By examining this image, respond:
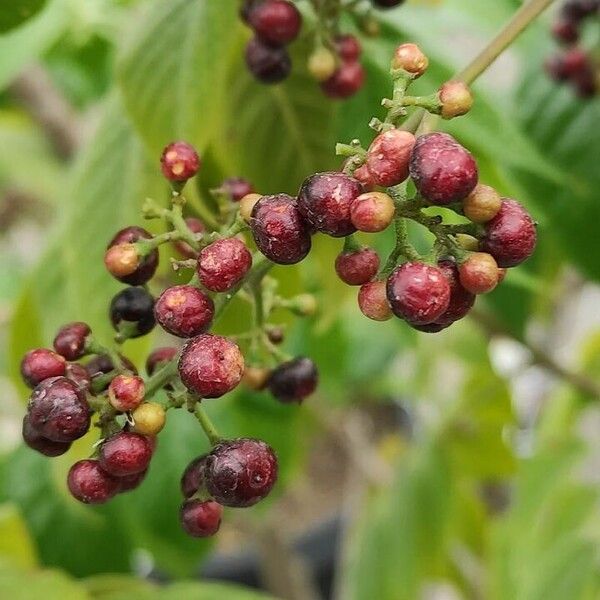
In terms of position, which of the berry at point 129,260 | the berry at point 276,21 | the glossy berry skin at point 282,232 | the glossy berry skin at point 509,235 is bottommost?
the berry at point 129,260

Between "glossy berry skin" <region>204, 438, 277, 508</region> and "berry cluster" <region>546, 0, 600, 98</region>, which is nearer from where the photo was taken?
"glossy berry skin" <region>204, 438, 277, 508</region>

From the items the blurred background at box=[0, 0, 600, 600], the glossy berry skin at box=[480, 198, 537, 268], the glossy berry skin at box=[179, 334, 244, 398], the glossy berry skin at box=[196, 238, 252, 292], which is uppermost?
the glossy berry skin at box=[480, 198, 537, 268]

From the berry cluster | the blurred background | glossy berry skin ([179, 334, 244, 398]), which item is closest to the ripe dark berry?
glossy berry skin ([179, 334, 244, 398])

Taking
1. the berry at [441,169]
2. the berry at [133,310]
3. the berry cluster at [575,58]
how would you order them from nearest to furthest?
1. the berry at [441,169]
2. the berry at [133,310]
3. the berry cluster at [575,58]

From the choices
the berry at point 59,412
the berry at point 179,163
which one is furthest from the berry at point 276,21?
the berry at point 59,412

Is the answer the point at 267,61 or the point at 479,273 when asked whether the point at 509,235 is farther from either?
the point at 267,61

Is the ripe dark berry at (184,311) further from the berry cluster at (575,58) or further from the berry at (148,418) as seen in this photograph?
the berry cluster at (575,58)

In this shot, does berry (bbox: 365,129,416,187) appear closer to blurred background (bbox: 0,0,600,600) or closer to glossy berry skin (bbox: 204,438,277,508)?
glossy berry skin (bbox: 204,438,277,508)
